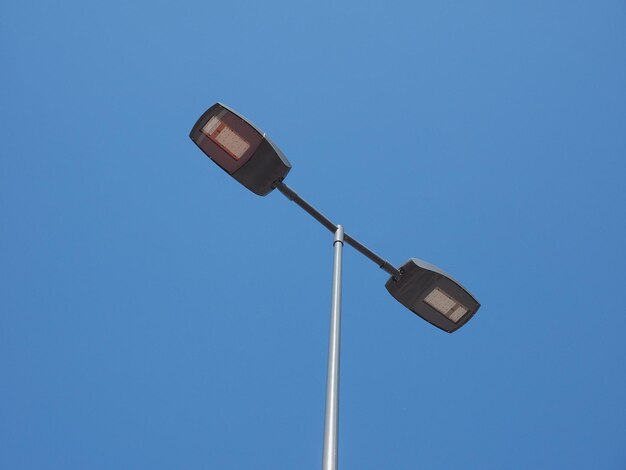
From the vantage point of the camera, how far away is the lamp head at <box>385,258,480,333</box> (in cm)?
450

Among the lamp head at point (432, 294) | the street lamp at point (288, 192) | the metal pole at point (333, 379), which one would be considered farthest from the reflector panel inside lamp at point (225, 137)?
the lamp head at point (432, 294)

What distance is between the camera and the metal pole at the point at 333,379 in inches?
101

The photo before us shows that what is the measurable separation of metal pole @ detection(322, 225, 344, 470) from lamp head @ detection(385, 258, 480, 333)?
69 cm

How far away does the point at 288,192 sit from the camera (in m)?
4.54

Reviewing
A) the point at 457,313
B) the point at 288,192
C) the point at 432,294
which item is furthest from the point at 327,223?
the point at 457,313

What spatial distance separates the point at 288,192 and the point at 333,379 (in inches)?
72.7

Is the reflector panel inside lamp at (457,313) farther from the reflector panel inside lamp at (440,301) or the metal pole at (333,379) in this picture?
the metal pole at (333,379)

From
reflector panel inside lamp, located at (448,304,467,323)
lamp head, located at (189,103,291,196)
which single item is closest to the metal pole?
lamp head, located at (189,103,291,196)

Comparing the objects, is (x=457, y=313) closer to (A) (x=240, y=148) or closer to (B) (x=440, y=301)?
(B) (x=440, y=301)

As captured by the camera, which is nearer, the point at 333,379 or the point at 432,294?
the point at 333,379

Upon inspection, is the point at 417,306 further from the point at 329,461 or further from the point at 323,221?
the point at 329,461

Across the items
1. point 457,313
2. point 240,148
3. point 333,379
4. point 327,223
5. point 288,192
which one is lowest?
point 333,379

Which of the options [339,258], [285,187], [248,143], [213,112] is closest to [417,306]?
[339,258]

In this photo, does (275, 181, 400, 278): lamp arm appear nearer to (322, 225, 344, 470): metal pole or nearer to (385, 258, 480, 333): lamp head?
(385, 258, 480, 333): lamp head
